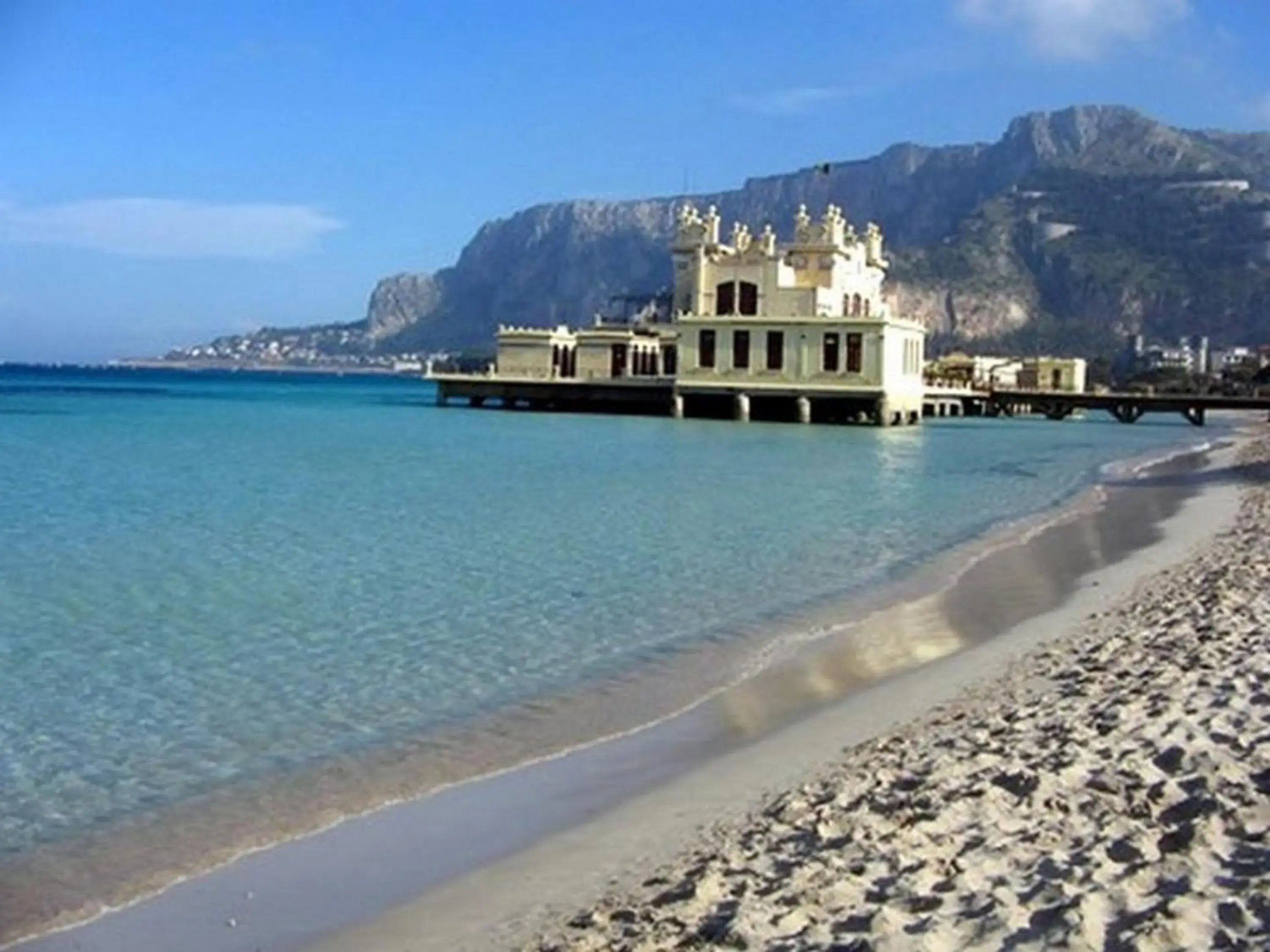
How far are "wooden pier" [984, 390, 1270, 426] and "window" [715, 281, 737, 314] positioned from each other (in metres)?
18.2

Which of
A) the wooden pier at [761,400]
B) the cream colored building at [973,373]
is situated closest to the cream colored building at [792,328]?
the wooden pier at [761,400]

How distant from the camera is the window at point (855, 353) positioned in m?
63.6

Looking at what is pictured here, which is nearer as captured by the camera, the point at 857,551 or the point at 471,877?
the point at 471,877

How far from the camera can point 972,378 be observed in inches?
3740

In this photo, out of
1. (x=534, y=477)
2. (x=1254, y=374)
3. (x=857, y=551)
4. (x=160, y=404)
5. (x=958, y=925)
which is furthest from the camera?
(x=1254, y=374)

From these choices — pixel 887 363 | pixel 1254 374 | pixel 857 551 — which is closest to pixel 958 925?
pixel 857 551

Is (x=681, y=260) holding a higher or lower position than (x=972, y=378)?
higher

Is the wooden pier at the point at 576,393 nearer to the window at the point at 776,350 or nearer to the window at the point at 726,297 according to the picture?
the window at the point at 726,297

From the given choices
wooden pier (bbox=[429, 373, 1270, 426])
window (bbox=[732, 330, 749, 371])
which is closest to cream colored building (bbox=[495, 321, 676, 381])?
wooden pier (bbox=[429, 373, 1270, 426])

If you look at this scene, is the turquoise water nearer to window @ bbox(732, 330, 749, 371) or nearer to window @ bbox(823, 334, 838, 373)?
window @ bbox(823, 334, 838, 373)

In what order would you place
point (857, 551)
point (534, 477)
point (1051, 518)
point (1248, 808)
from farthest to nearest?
1. point (534, 477)
2. point (1051, 518)
3. point (857, 551)
4. point (1248, 808)

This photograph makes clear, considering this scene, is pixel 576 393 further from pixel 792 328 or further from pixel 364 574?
pixel 364 574

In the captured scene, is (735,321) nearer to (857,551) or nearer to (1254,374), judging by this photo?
(857,551)

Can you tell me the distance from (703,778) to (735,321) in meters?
58.3
